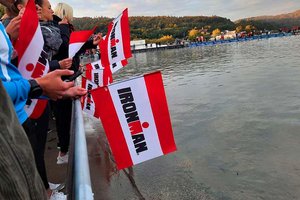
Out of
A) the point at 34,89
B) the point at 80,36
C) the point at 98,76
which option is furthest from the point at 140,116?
the point at 98,76

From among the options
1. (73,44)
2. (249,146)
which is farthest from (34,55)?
(249,146)

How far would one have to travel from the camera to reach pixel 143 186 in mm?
3998

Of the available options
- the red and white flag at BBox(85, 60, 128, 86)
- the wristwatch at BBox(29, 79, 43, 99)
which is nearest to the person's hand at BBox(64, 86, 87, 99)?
the wristwatch at BBox(29, 79, 43, 99)

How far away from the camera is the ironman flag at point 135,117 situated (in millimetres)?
2900

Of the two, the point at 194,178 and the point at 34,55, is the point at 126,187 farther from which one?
the point at 34,55

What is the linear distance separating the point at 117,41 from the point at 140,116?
2.08 m

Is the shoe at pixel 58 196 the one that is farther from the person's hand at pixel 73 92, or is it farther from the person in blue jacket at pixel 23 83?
the person in blue jacket at pixel 23 83

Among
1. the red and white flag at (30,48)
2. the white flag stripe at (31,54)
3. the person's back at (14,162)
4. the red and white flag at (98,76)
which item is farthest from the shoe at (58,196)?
the red and white flag at (98,76)

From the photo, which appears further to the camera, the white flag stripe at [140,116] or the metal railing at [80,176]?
the white flag stripe at [140,116]

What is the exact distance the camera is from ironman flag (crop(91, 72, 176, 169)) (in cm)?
290

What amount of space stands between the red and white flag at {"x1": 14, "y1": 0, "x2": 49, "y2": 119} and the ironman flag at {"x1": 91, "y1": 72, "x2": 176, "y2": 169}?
507mm

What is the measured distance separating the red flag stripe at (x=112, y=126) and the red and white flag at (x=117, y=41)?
2030 mm

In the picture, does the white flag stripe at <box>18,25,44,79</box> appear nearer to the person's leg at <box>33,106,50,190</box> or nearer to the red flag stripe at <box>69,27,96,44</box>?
the person's leg at <box>33,106,50,190</box>

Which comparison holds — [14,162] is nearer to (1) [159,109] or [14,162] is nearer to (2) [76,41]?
(1) [159,109]
